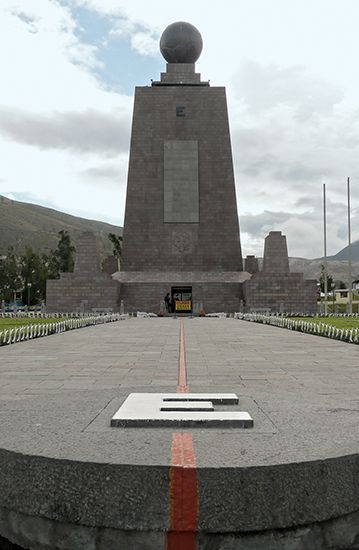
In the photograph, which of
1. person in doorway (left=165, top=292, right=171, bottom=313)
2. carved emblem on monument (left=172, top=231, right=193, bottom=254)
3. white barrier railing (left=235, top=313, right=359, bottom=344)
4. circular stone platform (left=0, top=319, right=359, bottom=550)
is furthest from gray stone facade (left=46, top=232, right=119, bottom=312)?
circular stone platform (left=0, top=319, right=359, bottom=550)

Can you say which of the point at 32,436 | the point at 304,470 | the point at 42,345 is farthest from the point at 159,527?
the point at 42,345

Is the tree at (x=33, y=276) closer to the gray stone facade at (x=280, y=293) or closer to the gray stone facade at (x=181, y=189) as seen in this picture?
the gray stone facade at (x=181, y=189)

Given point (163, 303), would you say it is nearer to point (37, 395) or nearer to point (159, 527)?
point (37, 395)

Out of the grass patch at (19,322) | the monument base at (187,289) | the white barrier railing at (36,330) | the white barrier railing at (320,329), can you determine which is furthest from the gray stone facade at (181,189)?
the white barrier railing at (36,330)

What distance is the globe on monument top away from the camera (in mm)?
53688

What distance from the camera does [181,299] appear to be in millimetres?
50281

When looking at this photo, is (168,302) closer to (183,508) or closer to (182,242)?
(182,242)

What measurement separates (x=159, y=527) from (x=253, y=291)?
44.1m

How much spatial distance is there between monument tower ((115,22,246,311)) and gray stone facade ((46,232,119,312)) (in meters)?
2.97

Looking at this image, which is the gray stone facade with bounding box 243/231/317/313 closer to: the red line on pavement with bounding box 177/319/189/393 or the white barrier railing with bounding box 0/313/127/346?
the white barrier railing with bounding box 0/313/127/346

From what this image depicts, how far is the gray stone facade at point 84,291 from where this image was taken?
46781mm

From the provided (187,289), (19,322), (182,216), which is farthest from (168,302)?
(19,322)

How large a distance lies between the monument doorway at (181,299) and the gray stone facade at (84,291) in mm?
5444

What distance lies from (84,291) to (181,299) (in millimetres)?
9158
